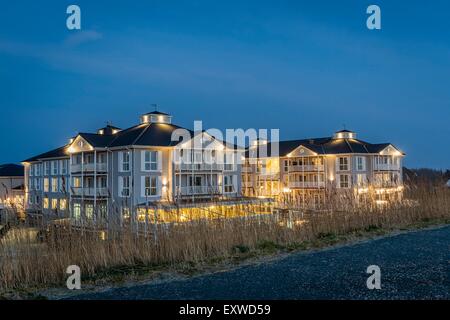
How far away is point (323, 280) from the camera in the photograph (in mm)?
6484

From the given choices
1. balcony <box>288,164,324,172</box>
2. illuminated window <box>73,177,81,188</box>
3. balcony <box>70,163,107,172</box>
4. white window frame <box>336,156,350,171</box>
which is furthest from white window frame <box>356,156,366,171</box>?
illuminated window <box>73,177,81,188</box>

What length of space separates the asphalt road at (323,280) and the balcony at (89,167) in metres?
24.0

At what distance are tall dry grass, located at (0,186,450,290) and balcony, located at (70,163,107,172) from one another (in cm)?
2161

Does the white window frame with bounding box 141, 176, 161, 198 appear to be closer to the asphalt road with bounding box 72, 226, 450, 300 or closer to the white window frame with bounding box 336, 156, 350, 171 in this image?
the white window frame with bounding box 336, 156, 350, 171

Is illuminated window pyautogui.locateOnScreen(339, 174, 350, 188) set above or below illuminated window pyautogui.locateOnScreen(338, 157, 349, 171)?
below

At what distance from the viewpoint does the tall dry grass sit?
7.07 m

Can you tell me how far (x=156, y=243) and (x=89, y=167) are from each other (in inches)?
961

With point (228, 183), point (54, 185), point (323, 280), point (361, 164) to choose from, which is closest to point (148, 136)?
point (228, 183)

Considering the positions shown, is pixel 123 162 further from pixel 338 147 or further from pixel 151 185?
pixel 338 147

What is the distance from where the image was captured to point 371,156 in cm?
4066

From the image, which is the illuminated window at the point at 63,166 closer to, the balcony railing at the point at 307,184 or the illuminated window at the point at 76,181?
the illuminated window at the point at 76,181

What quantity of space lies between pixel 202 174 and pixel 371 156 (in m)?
19.2

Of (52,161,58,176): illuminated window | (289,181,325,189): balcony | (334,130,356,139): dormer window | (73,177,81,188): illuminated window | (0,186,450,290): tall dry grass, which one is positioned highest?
(334,130,356,139): dormer window

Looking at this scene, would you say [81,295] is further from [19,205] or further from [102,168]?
[102,168]
